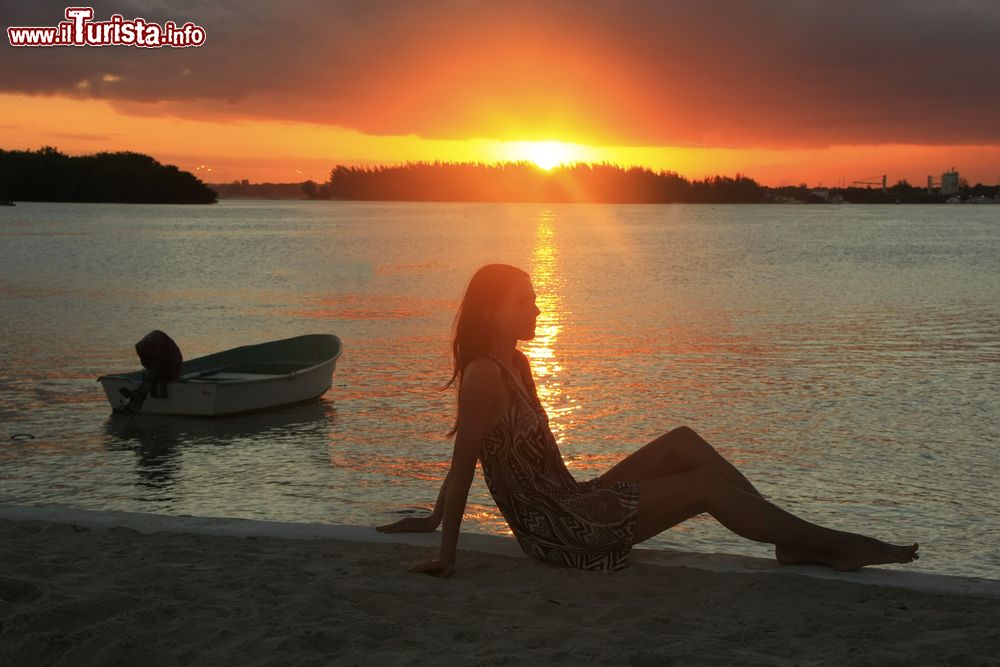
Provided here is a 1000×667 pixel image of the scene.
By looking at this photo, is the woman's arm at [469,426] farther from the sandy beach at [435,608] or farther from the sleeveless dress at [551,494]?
the sandy beach at [435,608]

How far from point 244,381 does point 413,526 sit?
8277 mm

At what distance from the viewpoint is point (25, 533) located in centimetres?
619

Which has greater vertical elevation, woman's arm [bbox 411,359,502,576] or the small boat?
woman's arm [bbox 411,359,502,576]

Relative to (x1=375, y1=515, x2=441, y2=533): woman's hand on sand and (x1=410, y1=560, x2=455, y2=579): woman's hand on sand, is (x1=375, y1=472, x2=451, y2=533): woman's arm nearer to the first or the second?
(x1=375, y1=515, x2=441, y2=533): woman's hand on sand

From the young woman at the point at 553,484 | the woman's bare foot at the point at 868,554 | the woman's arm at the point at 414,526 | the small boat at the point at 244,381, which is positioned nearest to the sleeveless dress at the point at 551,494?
the young woman at the point at 553,484

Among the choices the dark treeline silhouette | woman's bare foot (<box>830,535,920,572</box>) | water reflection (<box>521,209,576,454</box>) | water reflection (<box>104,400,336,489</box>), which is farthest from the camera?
the dark treeline silhouette

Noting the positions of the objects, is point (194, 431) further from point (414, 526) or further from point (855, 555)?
point (855, 555)

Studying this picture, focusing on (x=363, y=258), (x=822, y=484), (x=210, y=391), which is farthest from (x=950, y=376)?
(x=363, y=258)

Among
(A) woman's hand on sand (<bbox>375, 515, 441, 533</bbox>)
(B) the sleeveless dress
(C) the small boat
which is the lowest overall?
(C) the small boat

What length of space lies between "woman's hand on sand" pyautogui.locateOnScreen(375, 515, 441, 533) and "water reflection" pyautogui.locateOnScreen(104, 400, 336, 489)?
228 inches

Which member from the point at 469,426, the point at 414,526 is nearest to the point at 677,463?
the point at 469,426

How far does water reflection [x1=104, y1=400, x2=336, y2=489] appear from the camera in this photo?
12109 millimetres

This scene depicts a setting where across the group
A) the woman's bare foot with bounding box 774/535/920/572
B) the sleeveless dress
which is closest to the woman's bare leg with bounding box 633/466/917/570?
the woman's bare foot with bounding box 774/535/920/572

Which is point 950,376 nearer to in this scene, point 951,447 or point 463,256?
point 951,447
